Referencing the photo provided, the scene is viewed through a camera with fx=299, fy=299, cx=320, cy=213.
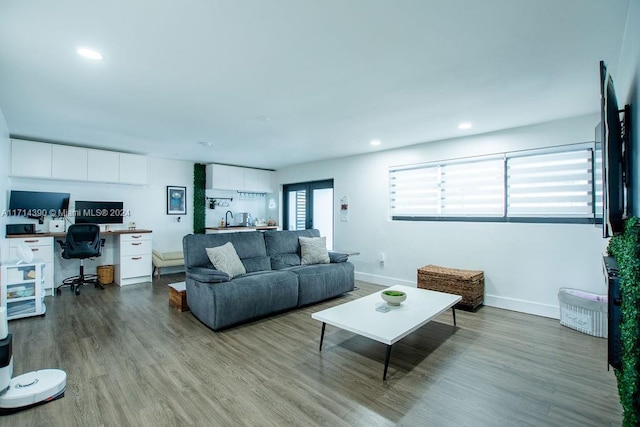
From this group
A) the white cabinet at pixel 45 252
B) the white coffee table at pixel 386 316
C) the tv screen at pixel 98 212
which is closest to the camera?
the white coffee table at pixel 386 316

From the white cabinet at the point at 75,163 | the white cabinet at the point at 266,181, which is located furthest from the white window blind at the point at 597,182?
the white cabinet at the point at 75,163

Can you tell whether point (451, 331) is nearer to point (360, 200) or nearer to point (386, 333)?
point (386, 333)

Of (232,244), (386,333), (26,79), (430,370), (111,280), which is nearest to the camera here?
(386,333)

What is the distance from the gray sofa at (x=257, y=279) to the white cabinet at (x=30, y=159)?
3000mm

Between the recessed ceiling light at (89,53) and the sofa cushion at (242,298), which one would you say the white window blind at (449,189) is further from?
the recessed ceiling light at (89,53)

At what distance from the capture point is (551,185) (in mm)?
3695

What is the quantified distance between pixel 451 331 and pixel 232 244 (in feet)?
9.37

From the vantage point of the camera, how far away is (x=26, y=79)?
2580 millimetres

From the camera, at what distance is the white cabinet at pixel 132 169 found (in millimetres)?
5413

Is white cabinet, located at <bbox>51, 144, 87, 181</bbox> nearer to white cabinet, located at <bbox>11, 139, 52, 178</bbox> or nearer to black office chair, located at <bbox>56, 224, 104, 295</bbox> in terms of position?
white cabinet, located at <bbox>11, 139, 52, 178</bbox>

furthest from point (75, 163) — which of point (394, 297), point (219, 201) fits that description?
point (394, 297)

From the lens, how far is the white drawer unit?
518 centimetres

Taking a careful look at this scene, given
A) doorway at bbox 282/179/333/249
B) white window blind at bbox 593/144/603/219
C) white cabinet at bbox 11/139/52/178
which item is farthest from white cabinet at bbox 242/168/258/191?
white window blind at bbox 593/144/603/219

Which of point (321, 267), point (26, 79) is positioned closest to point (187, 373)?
point (321, 267)
